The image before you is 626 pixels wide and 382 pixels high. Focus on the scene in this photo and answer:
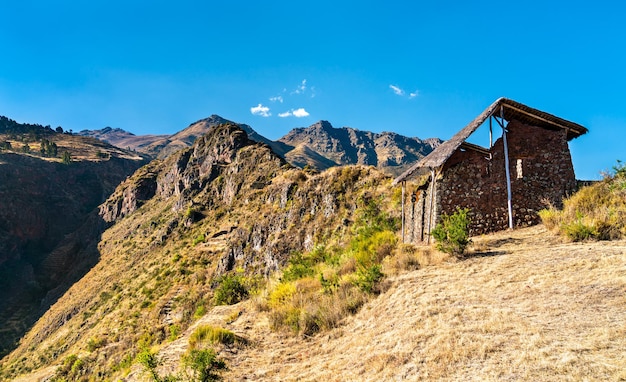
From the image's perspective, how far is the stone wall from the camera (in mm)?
14102

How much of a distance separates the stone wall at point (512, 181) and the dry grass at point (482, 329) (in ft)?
10.0

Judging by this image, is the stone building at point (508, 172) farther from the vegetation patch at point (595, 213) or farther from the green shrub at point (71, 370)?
the green shrub at point (71, 370)

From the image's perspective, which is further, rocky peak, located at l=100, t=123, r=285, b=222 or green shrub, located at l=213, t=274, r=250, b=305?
rocky peak, located at l=100, t=123, r=285, b=222

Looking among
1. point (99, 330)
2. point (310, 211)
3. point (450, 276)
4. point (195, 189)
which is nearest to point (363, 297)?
Answer: point (450, 276)

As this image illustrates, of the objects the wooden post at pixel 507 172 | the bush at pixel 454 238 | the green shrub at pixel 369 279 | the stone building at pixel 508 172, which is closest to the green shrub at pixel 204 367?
the green shrub at pixel 369 279

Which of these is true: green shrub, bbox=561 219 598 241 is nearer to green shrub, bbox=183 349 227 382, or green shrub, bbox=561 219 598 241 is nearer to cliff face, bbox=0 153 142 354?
green shrub, bbox=183 349 227 382

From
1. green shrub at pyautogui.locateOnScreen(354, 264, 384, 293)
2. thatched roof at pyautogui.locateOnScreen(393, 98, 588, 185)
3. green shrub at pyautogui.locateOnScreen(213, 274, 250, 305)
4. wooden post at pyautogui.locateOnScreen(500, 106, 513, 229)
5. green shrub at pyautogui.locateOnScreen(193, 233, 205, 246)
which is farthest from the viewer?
green shrub at pyautogui.locateOnScreen(193, 233, 205, 246)

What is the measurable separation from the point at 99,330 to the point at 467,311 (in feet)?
144

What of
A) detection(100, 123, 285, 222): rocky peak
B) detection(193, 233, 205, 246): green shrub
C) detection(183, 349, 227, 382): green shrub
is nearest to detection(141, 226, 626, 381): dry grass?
detection(183, 349, 227, 382): green shrub

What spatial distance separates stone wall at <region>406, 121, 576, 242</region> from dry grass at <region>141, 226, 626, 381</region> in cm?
305

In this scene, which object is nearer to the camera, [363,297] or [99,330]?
[363,297]

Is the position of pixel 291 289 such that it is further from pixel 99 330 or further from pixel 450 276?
pixel 99 330

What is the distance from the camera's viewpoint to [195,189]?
6519cm

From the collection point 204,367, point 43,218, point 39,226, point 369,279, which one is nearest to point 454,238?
point 369,279
